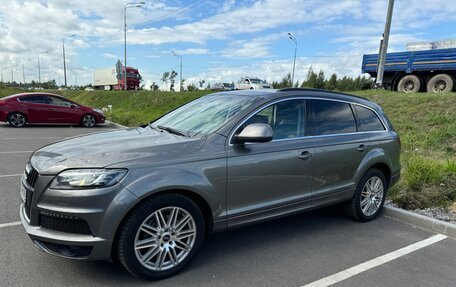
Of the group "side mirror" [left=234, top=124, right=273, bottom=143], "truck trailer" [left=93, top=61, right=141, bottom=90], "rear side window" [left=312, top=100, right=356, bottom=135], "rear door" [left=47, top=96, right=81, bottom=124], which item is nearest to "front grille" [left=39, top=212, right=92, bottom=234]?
"side mirror" [left=234, top=124, right=273, bottom=143]

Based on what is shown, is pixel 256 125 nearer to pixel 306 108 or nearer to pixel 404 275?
pixel 306 108

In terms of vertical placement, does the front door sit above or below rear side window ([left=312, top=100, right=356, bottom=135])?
below

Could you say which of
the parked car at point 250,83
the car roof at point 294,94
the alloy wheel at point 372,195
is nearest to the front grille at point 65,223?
the car roof at point 294,94

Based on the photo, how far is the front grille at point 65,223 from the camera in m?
2.94

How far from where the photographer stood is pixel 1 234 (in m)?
4.10

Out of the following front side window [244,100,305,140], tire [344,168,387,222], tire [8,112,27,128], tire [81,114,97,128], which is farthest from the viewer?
tire [81,114,97,128]

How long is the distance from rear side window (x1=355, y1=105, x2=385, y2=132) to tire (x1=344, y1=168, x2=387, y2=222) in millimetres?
561

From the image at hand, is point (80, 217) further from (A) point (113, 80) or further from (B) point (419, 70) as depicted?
(A) point (113, 80)

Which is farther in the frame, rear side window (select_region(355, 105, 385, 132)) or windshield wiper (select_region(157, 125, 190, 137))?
rear side window (select_region(355, 105, 385, 132))

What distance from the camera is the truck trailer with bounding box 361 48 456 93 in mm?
15164

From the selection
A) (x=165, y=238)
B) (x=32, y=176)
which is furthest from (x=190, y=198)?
(x=32, y=176)

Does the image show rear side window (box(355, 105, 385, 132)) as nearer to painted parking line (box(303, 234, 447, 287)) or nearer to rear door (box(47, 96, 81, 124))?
painted parking line (box(303, 234, 447, 287))

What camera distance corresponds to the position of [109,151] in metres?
3.22

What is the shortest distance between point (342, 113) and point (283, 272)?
2.20 m
